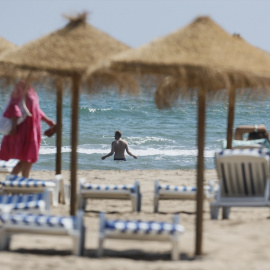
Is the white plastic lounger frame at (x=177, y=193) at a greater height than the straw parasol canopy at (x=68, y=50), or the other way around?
the straw parasol canopy at (x=68, y=50)

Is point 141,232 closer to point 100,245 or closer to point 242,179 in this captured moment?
point 100,245

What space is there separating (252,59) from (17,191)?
3.07 metres

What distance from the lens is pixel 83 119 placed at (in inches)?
1318

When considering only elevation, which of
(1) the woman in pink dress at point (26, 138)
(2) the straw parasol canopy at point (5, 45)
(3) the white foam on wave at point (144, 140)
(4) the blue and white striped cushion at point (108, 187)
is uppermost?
(2) the straw parasol canopy at point (5, 45)

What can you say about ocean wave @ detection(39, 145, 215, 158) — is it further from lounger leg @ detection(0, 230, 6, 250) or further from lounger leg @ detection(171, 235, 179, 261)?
lounger leg @ detection(171, 235, 179, 261)

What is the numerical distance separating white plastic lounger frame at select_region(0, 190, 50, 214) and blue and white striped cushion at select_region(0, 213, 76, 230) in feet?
1.49

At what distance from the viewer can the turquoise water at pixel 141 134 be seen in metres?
18.4

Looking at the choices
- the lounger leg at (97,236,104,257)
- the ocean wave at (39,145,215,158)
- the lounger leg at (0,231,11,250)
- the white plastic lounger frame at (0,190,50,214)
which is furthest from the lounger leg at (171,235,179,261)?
the ocean wave at (39,145,215,158)

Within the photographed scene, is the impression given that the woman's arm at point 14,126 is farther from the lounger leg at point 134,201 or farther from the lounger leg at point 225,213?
the lounger leg at point 225,213

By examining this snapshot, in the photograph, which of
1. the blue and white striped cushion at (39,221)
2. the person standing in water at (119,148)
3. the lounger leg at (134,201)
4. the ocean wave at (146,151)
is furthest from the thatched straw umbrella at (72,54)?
the ocean wave at (146,151)

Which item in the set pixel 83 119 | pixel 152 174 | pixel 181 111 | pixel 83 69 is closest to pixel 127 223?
pixel 83 69

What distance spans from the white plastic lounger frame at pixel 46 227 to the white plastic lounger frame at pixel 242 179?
6.20 feet

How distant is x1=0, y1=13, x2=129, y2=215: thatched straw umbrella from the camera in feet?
20.6

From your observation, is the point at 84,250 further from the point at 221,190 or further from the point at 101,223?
the point at 221,190
